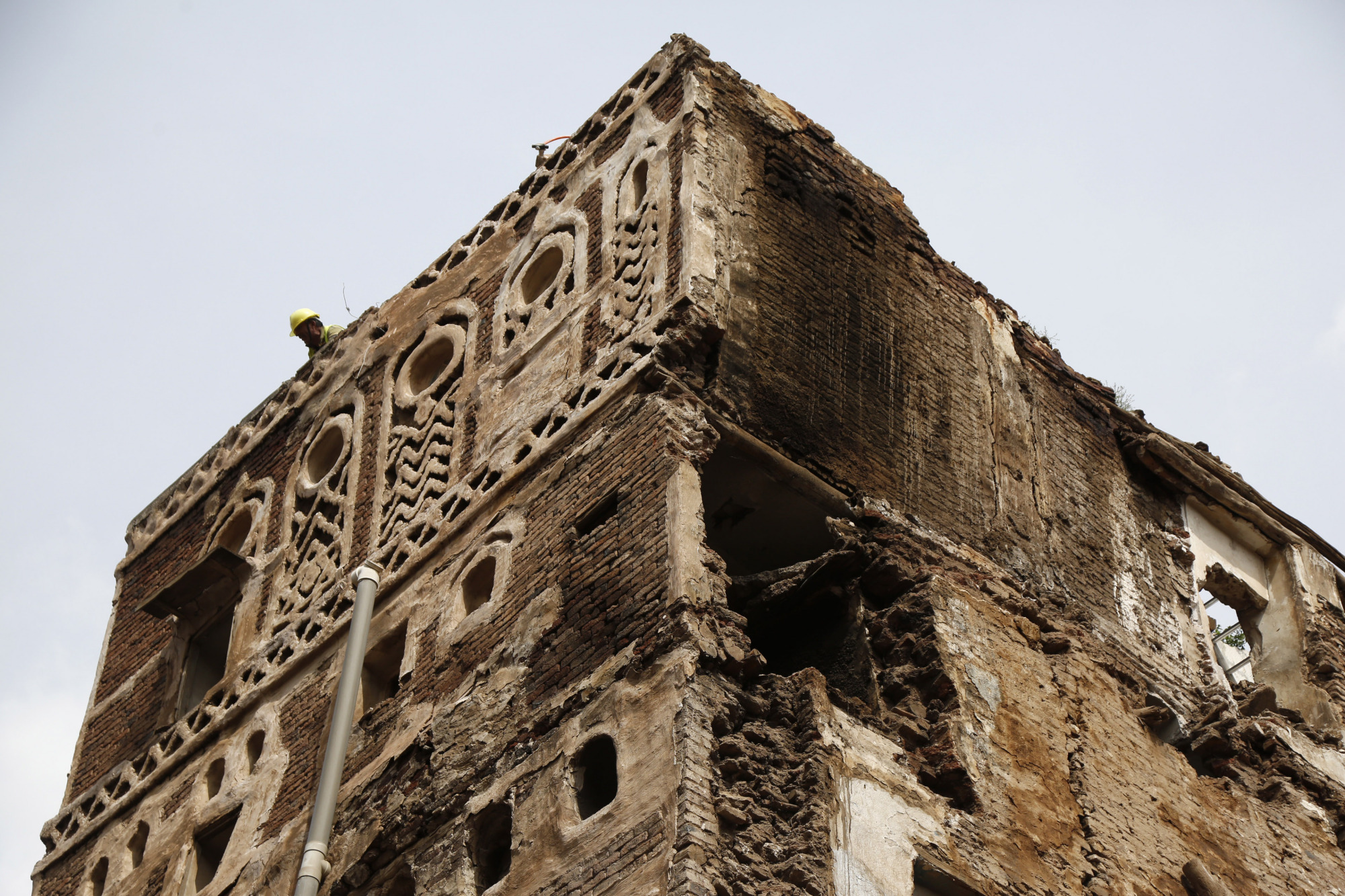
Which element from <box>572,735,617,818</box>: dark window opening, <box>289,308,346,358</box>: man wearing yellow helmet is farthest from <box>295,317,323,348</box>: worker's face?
<box>572,735,617,818</box>: dark window opening

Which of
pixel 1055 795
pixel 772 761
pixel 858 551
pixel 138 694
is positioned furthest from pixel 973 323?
pixel 138 694

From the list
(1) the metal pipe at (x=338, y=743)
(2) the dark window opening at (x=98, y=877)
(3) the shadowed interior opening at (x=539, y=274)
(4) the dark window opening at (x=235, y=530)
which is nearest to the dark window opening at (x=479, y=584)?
(1) the metal pipe at (x=338, y=743)

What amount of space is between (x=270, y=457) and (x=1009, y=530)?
19.6 ft

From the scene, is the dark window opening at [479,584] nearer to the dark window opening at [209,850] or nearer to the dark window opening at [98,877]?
the dark window opening at [209,850]

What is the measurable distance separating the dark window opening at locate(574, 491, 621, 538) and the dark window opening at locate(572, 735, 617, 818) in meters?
1.60

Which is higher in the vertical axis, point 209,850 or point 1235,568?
point 1235,568

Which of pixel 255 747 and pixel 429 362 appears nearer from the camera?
pixel 255 747

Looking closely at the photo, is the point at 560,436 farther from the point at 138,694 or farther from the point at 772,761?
the point at 138,694

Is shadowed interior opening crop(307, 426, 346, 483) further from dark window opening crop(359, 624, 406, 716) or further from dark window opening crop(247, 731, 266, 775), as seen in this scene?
dark window opening crop(359, 624, 406, 716)

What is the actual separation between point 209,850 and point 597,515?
12.8 feet

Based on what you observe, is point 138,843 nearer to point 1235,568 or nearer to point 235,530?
point 235,530

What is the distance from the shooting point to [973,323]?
14.4m

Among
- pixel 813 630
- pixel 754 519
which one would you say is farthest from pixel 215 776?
pixel 813 630

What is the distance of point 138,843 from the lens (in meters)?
13.9
